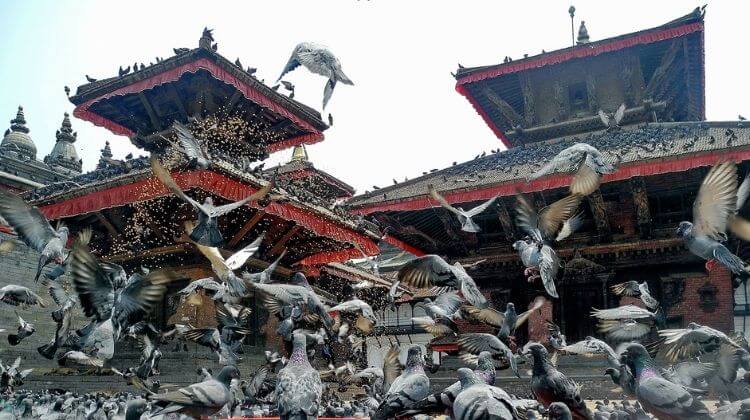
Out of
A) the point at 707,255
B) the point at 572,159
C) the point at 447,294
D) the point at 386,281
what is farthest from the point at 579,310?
the point at 386,281

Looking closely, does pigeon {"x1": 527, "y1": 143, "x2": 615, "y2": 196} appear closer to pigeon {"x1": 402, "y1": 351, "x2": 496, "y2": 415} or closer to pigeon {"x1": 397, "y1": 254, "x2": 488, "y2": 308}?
pigeon {"x1": 397, "y1": 254, "x2": 488, "y2": 308}

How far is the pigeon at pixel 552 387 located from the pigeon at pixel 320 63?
442cm

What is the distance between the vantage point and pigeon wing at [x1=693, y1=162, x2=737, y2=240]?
7.17 meters

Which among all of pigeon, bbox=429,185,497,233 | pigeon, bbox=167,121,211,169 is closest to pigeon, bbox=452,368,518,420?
pigeon, bbox=429,185,497,233

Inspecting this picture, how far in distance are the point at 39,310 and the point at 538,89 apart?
49.2 feet

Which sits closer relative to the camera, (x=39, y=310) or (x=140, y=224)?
(x=140, y=224)

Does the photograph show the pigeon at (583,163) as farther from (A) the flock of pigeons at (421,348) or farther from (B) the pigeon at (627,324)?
(B) the pigeon at (627,324)

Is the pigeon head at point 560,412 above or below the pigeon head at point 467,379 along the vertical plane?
below

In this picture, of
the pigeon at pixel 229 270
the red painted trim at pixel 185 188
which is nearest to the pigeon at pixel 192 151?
the red painted trim at pixel 185 188

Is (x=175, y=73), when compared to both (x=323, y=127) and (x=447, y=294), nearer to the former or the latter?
(x=323, y=127)

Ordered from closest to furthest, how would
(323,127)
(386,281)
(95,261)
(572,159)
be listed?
1. (95,261)
2. (572,159)
3. (323,127)
4. (386,281)

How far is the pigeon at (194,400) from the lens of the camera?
536cm

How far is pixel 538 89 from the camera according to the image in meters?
16.7

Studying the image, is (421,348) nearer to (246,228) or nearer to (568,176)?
(568,176)
